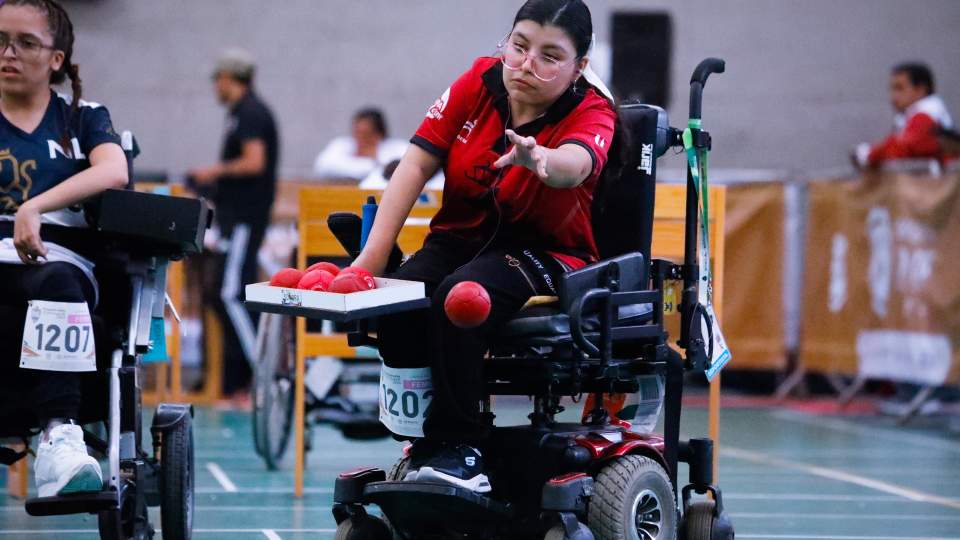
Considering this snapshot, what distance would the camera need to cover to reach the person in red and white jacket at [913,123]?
944cm

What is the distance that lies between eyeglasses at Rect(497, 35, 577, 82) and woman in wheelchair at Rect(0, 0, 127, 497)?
41.3 inches

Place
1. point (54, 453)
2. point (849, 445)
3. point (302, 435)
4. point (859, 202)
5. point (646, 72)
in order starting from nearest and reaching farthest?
point (54, 453) < point (302, 435) < point (849, 445) < point (859, 202) < point (646, 72)

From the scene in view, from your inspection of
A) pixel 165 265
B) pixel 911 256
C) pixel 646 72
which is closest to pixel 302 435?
pixel 165 265

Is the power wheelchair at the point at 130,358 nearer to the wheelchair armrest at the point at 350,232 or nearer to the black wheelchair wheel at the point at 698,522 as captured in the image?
the wheelchair armrest at the point at 350,232

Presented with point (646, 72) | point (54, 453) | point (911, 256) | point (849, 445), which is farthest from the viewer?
point (646, 72)

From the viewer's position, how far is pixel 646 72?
39.4ft

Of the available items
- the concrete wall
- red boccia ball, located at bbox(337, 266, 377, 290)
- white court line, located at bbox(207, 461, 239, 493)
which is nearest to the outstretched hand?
red boccia ball, located at bbox(337, 266, 377, 290)

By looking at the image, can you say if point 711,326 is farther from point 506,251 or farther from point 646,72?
point 646,72

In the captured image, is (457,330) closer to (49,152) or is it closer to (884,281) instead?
(49,152)

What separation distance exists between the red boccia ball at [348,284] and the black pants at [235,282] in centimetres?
602

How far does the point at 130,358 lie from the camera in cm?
399

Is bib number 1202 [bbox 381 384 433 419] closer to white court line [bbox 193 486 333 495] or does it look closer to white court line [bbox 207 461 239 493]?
white court line [bbox 193 486 333 495]

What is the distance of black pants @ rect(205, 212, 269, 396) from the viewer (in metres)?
9.43

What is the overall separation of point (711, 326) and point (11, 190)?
1.81 metres
